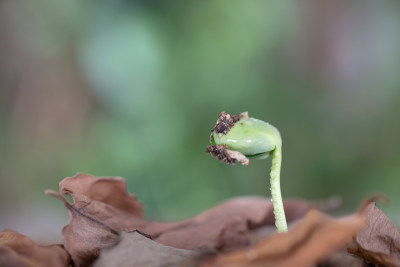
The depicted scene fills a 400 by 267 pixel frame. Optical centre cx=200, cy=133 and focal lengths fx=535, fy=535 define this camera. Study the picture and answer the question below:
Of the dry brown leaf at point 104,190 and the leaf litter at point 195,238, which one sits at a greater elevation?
the dry brown leaf at point 104,190

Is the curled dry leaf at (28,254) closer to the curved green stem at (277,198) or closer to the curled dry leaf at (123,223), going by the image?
the curled dry leaf at (123,223)

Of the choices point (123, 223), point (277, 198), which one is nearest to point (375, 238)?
point (277, 198)

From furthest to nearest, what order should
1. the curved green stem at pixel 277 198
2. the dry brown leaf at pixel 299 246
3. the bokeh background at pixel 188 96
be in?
the bokeh background at pixel 188 96, the curved green stem at pixel 277 198, the dry brown leaf at pixel 299 246

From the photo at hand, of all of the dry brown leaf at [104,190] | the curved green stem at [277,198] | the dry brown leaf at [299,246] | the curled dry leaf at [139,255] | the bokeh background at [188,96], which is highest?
the bokeh background at [188,96]

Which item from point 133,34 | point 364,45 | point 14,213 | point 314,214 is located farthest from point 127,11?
point 314,214

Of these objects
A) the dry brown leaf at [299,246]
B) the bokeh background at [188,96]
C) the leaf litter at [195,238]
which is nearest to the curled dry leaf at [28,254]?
the leaf litter at [195,238]

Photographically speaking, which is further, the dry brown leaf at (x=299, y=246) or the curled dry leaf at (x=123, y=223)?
the curled dry leaf at (x=123, y=223)

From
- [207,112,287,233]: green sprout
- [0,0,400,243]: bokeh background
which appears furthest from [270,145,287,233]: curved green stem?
[0,0,400,243]: bokeh background

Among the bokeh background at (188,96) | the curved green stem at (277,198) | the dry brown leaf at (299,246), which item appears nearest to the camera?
the dry brown leaf at (299,246)
